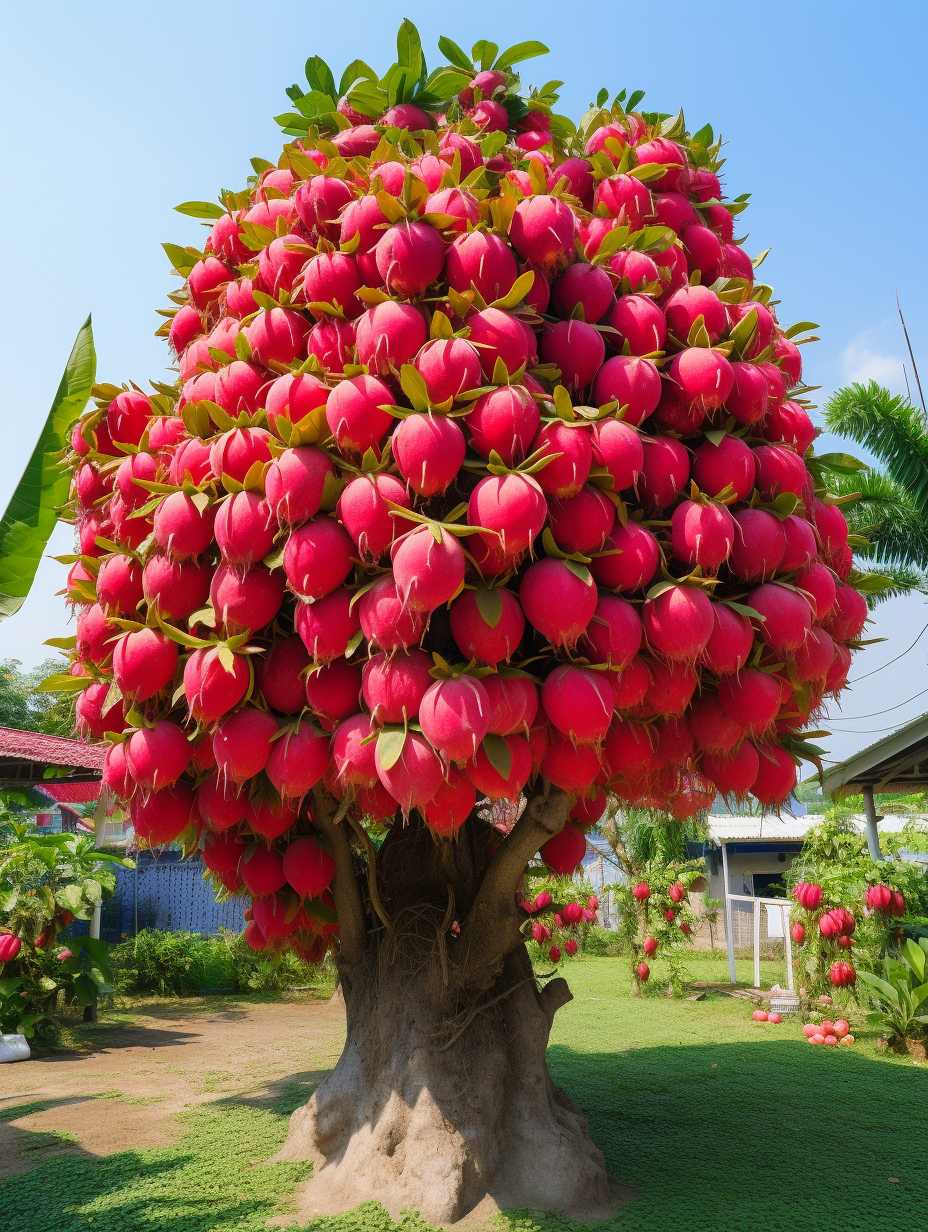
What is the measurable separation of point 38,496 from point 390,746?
1.80 meters

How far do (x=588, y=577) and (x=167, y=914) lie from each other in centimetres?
1609

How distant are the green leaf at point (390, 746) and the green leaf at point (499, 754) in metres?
0.28

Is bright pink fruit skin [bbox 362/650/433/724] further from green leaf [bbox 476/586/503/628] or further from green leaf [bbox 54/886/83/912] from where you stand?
green leaf [bbox 54/886/83/912]

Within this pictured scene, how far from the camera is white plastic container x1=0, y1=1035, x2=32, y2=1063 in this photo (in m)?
8.50

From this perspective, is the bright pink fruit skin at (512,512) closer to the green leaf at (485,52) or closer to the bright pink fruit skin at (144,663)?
the bright pink fruit skin at (144,663)

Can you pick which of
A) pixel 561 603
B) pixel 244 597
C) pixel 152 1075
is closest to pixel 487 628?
pixel 561 603

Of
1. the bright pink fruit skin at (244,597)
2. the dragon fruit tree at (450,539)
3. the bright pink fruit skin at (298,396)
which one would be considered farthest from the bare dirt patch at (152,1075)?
the bright pink fruit skin at (298,396)

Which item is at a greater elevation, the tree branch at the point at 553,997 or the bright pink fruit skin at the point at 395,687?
the bright pink fruit skin at the point at 395,687

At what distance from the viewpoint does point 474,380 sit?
294 centimetres

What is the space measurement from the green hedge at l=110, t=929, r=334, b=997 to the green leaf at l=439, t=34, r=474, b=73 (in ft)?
39.3

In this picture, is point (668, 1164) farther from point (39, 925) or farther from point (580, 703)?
point (39, 925)

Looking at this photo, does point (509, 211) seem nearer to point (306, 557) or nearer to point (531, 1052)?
point (306, 557)

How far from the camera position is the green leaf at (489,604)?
2.80 meters

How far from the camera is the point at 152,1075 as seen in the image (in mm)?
7535
